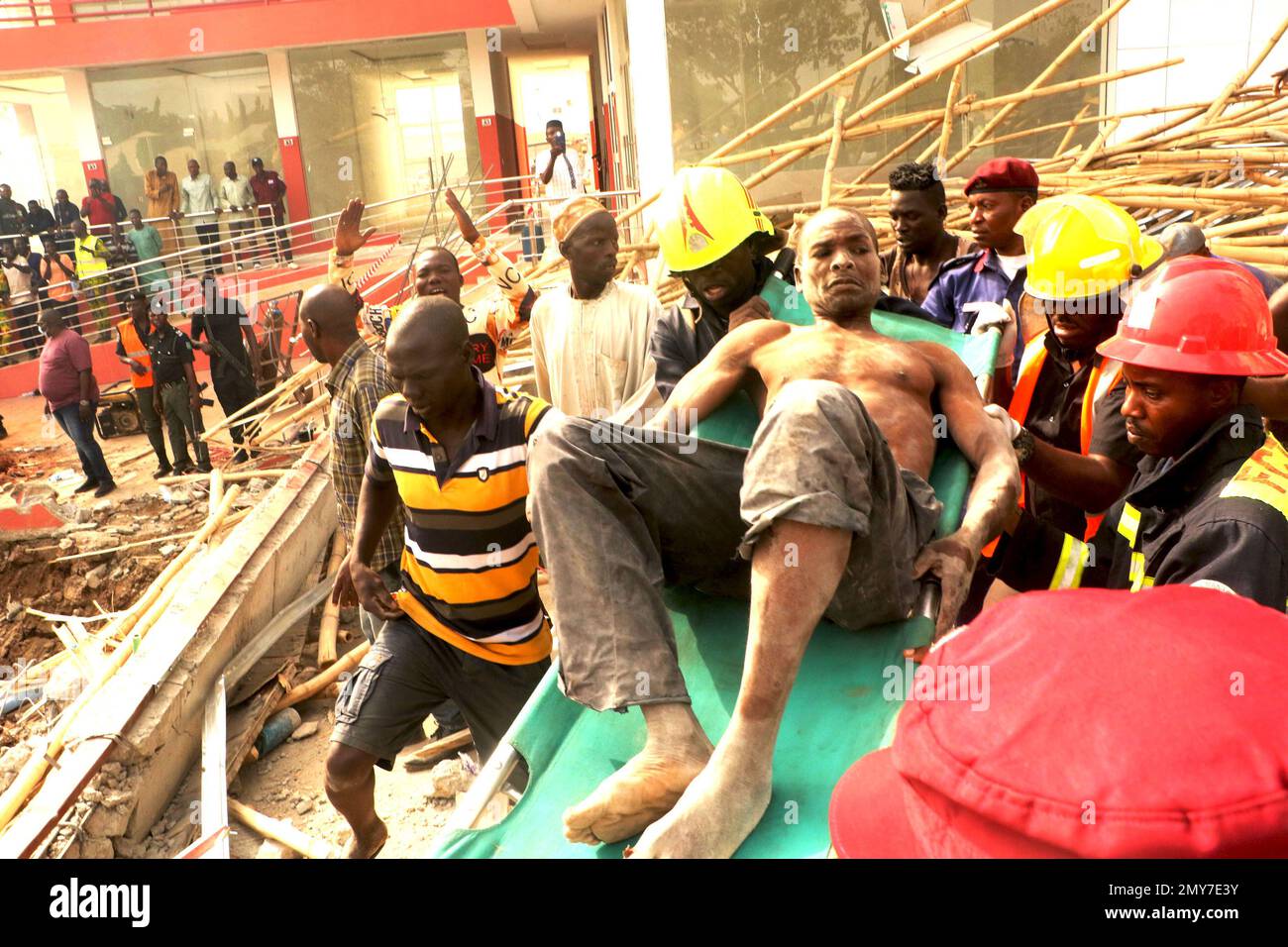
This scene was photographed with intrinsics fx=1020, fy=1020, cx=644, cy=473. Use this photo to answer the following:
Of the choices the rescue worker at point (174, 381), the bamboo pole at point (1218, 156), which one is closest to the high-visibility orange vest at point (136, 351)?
the rescue worker at point (174, 381)

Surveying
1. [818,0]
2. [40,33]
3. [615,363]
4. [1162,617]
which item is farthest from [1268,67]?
[40,33]

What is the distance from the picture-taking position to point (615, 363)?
13.8 ft

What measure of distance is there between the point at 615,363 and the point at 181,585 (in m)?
2.96

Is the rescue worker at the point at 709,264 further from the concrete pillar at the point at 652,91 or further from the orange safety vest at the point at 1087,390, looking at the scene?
the concrete pillar at the point at 652,91

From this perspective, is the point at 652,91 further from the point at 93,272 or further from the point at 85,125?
the point at 85,125

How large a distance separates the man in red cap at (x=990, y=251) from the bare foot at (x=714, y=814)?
2.44m

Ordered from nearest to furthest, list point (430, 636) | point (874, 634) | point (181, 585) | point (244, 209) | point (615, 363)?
point (874, 634), point (430, 636), point (615, 363), point (181, 585), point (244, 209)

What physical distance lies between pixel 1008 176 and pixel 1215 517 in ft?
8.58

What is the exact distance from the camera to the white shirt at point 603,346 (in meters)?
4.18

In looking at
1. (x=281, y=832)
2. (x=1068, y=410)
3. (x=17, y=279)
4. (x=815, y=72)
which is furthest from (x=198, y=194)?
(x=1068, y=410)

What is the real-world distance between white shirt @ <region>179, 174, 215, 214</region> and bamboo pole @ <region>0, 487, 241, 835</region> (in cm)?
1306

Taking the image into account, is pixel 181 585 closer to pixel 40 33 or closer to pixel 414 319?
pixel 414 319

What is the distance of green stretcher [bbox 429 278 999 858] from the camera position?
2043 millimetres

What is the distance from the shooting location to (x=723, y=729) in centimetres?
242
